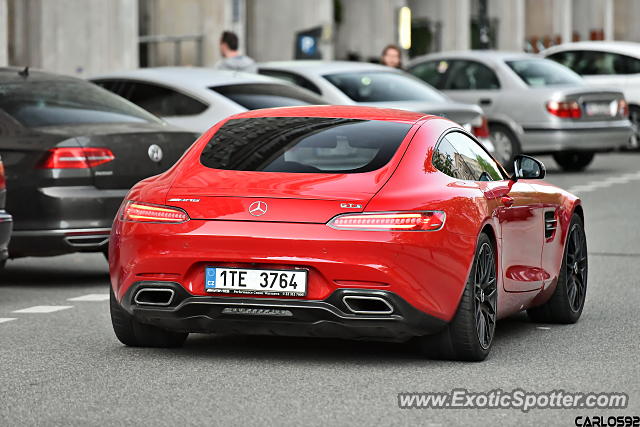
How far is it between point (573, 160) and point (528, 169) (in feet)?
52.1

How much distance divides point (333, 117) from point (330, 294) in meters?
1.28

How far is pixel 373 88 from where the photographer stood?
18766 mm

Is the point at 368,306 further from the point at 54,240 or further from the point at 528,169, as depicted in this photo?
the point at 54,240

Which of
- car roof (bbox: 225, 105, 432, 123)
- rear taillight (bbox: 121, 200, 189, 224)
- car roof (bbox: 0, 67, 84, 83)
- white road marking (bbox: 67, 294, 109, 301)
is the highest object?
car roof (bbox: 0, 67, 84, 83)

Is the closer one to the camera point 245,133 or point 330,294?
point 330,294

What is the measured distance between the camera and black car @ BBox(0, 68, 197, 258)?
36.7ft

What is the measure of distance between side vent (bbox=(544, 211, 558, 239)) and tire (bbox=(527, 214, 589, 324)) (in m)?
0.27

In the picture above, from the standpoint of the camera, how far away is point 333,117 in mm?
8500

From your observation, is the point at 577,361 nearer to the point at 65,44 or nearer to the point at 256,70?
the point at 256,70

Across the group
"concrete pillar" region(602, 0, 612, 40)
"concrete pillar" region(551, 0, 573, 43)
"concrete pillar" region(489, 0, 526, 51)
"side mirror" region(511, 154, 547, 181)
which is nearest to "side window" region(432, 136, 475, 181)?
"side mirror" region(511, 154, 547, 181)

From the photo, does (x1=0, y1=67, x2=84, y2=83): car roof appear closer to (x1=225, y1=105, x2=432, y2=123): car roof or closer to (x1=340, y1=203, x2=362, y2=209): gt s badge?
(x1=225, y1=105, x2=432, y2=123): car roof

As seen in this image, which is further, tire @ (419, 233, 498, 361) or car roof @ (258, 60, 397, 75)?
car roof @ (258, 60, 397, 75)

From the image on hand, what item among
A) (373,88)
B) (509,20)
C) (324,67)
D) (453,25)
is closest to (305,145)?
(373,88)

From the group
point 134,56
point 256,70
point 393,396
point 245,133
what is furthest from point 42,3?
point 393,396
